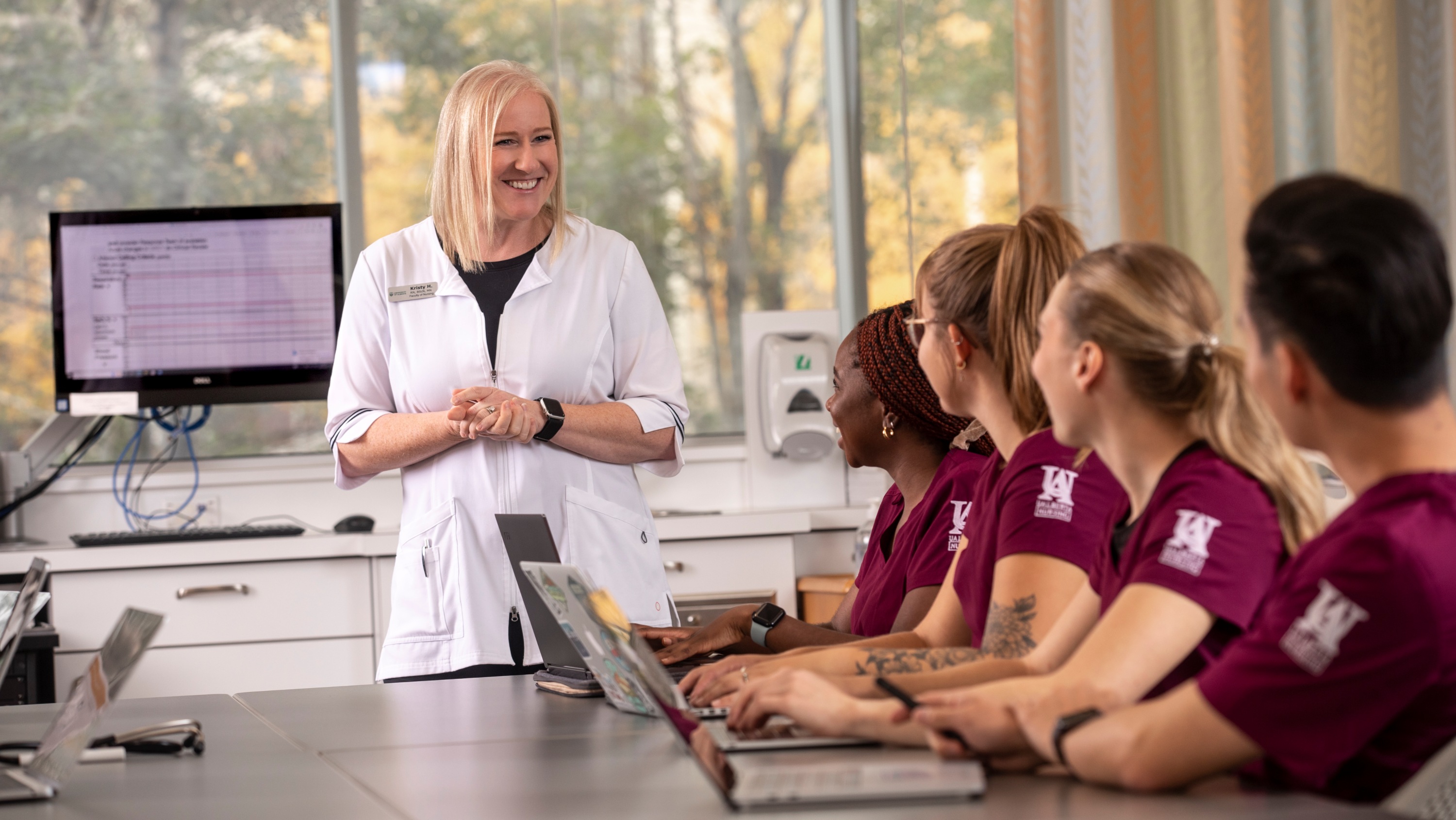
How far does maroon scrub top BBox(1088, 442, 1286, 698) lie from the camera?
47.6 inches

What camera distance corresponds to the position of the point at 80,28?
3.92 m

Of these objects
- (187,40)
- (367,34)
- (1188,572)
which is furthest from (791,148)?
(1188,572)

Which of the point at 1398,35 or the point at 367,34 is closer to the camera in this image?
the point at 1398,35

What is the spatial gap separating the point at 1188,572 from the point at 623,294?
1.45 m

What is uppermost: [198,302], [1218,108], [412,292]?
[1218,108]

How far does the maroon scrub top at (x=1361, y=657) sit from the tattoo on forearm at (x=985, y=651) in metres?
0.42

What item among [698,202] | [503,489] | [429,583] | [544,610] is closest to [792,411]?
[698,202]

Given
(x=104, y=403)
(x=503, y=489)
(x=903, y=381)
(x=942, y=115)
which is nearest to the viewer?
(x=903, y=381)

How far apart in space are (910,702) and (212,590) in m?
2.36

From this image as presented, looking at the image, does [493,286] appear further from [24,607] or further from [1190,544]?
[1190,544]

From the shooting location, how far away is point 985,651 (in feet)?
5.04

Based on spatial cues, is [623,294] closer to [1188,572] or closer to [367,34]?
[1188,572]

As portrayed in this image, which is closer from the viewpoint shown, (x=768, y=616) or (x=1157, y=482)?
(x=1157, y=482)

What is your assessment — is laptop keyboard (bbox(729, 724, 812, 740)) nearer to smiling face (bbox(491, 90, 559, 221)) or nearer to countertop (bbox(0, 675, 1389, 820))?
countertop (bbox(0, 675, 1389, 820))
